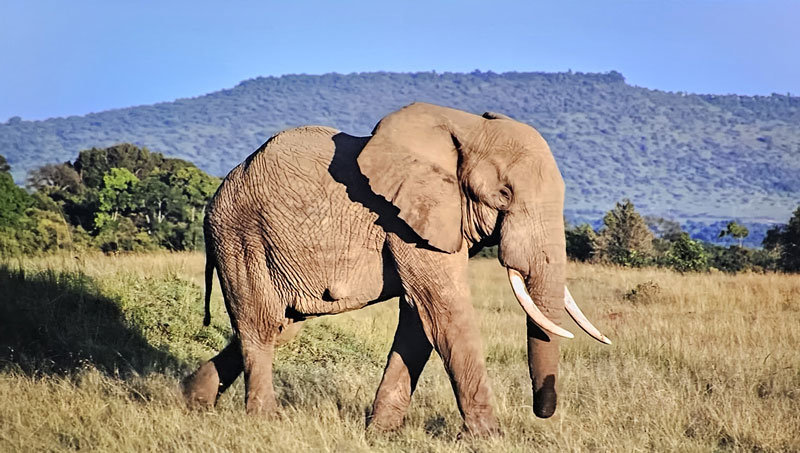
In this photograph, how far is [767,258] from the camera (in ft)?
96.5

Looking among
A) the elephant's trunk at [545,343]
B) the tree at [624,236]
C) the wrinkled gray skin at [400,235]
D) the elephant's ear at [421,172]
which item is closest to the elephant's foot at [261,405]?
the wrinkled gray skin at [400,235]

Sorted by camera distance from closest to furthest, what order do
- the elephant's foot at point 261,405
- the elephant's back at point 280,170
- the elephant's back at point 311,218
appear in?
the elephant's back at point 311,218
the elephant's back at point 280,170
the elephant's foot at point 261,405

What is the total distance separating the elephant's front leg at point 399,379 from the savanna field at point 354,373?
142 millimetres

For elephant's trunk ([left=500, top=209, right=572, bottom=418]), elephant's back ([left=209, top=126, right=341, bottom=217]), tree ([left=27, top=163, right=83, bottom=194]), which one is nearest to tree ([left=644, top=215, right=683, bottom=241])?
tree ([left=27, top=163, right=83, bottom=194])

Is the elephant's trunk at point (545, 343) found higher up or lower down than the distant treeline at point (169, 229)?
higher up

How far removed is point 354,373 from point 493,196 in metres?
3.43

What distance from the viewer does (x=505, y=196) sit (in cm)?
648

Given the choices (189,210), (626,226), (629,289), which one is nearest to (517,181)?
(629,289)

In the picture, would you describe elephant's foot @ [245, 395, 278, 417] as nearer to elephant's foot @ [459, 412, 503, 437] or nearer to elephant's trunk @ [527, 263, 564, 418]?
elephant's foot @ [459, 412, 503, 437]

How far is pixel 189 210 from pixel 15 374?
25.2 m

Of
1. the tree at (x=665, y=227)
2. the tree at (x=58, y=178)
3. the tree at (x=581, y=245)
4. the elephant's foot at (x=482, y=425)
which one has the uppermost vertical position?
the elephant's foot at (x=482, y=425)

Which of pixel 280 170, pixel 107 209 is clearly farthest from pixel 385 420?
pixel 107 209

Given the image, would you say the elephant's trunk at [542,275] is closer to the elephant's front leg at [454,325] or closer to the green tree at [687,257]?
the elephant's front leg at [454,325]

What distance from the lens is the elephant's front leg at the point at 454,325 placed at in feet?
21.5
